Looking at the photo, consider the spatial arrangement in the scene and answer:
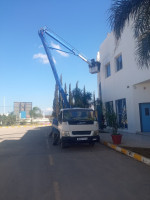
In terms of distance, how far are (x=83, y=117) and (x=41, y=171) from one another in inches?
181

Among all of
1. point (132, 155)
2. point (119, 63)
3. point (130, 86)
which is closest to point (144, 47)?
point (132, 155)

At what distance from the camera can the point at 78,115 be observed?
9844mm

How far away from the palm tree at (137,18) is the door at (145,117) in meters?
6.97

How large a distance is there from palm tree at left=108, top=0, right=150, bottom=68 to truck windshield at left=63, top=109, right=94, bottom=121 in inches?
166

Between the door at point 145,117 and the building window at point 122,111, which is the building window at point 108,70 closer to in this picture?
the building window at point 122,111

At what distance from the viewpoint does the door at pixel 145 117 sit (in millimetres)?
13055

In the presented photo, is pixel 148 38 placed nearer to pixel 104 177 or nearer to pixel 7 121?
pixel 104 177

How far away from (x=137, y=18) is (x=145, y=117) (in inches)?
331

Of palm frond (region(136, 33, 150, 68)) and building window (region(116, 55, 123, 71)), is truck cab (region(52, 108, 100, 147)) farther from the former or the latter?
building window (region(116, 55, 123, 71))

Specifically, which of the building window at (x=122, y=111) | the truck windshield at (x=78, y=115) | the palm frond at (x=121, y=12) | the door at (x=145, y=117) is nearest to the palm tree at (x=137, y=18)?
the palm frond at (x=121, y=12)

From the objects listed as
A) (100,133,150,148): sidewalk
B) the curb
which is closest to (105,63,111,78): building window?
(100,133,150,148): sidewalk

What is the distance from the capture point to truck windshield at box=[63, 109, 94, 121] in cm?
956

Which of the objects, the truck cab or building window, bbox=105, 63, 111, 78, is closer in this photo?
the truck cab

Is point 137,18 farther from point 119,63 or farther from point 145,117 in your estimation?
point 119,63
